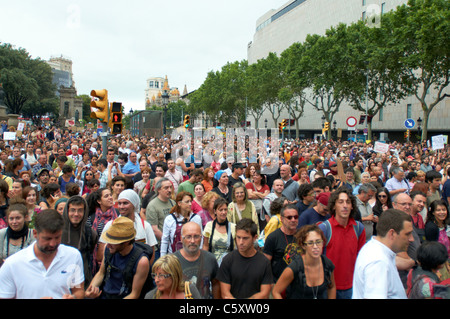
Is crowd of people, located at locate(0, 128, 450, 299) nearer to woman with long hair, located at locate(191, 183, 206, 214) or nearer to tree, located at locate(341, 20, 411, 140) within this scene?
woman with long hair, located at locate(191, 183, 206, 214)

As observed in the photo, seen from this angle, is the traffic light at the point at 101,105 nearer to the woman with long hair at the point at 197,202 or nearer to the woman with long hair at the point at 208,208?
the woman with long hair at the point at 197,202

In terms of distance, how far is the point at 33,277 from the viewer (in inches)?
124

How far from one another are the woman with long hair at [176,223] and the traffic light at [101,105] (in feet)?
15.6

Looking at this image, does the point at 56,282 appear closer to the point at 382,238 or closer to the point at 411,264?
the point at 382,238

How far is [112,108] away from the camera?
10258 mm

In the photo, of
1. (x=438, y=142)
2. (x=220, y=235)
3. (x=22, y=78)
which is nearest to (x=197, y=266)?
(x=220, y=235)

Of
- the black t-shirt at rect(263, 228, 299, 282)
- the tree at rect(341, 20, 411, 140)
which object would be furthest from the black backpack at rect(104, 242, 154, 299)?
the tree at rect(341, 20, 411, 140)

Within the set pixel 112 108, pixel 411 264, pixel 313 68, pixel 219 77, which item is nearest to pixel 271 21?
pixel 219 77

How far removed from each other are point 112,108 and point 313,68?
3468cm

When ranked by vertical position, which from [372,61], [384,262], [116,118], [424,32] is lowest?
[384,262]

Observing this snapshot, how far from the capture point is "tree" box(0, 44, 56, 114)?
189 feet

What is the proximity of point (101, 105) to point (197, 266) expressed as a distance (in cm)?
666

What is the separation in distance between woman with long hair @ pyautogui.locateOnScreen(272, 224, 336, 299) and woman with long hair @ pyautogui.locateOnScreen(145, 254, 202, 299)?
0.94 meters

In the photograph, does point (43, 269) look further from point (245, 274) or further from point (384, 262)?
point (384, 262)
